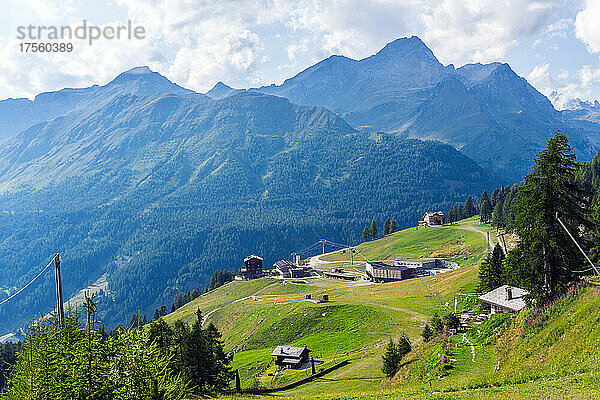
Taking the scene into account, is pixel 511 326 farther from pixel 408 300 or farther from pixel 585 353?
pixel 408 300

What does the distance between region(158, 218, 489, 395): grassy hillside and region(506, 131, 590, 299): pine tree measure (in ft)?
66.2

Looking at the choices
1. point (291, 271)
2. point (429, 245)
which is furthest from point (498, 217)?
point (291, 271)

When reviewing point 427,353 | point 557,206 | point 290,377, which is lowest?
point 290,377

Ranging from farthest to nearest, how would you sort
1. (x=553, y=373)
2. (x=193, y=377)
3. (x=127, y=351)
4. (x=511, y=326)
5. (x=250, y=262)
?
(x=250, y=262)
(x=193, y=377)
(x=511, y=326)
(x=553, y=373)
(x=127, y=351)

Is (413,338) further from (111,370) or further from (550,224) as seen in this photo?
(111,370)

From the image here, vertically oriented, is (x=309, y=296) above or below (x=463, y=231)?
below

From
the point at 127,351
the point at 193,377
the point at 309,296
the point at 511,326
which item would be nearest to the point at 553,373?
the point at 511,326

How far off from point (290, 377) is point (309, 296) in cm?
5049

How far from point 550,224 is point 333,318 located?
53420 millimetres

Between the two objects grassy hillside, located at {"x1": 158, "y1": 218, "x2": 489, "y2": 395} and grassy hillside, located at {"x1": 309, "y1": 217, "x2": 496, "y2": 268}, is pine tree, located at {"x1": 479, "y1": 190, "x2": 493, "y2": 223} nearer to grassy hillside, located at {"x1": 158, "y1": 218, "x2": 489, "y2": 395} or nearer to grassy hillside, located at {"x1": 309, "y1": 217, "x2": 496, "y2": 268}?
grassy hillside, located at {"x1": 309, "y1": 217, "x2": 496, "y2": 268}

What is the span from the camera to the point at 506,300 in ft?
170

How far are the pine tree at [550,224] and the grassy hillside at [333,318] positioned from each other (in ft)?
66.2

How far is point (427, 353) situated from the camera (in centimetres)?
4653

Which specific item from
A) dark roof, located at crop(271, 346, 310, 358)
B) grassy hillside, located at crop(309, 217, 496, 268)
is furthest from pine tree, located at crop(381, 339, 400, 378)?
grassy hillside, located at crop(309, 217, 496, 268)
